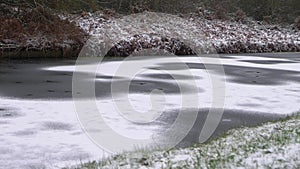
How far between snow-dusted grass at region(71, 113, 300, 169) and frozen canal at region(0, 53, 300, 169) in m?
0.87

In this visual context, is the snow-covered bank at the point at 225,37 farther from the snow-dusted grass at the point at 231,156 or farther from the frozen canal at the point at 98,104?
the snow-dusted grass at the point at 231,156

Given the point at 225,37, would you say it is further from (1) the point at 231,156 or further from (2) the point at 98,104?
(1) the point at 231,156

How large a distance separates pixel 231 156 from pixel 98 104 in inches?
181

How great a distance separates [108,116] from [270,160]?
394 cm

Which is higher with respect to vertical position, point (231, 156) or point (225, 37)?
point (225, 37)

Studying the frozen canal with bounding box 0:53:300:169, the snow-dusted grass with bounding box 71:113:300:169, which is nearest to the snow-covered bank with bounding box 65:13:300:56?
the frozen canal with bounding box 0:53:300:169

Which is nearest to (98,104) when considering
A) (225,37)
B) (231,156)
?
(231,156)

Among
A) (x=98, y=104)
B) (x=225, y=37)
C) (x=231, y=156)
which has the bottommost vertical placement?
(x=98, y=104)

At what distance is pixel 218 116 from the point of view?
8625 millimetres

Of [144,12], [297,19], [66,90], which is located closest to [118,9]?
[144,12]

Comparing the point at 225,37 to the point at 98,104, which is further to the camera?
the point at 225,37

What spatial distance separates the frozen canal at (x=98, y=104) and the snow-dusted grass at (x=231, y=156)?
873 mm

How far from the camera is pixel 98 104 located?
9.23 meters

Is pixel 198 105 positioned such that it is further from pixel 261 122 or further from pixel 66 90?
pixel 66 90
